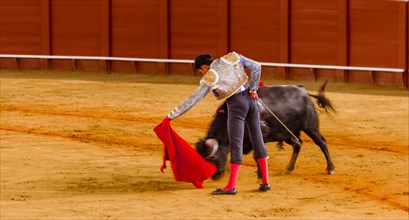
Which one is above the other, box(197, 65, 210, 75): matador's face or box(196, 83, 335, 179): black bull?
box(197, 65, 210, 75): matador's face

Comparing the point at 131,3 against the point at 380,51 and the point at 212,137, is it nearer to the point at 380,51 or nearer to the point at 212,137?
the point at 380,51

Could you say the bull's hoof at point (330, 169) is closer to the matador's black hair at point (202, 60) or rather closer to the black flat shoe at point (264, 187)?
the black flat shoe at point (264, 187)

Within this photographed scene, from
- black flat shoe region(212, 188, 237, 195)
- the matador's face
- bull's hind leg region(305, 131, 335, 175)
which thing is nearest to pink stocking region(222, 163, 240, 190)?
black flat shoe region(212, 188, 237, 195)

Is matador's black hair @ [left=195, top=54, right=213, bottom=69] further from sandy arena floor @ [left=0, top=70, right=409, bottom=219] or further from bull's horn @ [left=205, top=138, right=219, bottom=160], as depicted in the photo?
sandy arena floor @ [left=0, top=70, right=409, bottom=219]

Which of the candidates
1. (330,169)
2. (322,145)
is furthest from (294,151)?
(330,169)

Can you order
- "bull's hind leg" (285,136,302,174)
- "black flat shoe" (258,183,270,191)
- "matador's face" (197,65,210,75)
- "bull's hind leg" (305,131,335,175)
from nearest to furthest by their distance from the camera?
"matador's face" (197,65,210,75)
"black flat shoe" (258,183,270,191)
"bull's hind leg" (285,136,302,174)
"bull's hind leg" (305,131,335,175)

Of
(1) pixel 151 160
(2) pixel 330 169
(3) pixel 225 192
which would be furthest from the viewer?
(1) pixel 151 160

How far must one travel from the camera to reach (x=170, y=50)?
21.8 metres

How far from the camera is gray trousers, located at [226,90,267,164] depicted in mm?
11953

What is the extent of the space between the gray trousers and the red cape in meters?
0.35

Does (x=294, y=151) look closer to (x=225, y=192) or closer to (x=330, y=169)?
(x=330, y=169)

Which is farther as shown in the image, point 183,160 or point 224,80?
point 183,160

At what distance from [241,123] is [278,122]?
1.13 m

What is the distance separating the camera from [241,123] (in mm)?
12047
